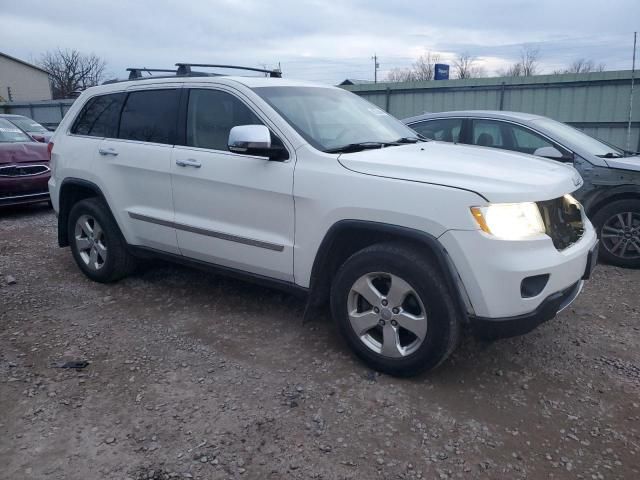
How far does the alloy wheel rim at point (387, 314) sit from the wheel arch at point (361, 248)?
0.75 ft

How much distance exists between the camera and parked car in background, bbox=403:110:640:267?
17.9ft

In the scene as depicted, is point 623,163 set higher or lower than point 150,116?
lower

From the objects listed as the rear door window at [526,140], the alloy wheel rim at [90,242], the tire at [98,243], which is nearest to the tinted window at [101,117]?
the tire at [98,243]

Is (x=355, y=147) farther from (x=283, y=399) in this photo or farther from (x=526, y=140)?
(x=526, y=140)

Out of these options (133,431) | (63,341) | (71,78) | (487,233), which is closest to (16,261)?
(63,341)

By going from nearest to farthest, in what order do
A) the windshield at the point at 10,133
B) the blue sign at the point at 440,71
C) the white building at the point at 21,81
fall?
the windshield at the point at 10,133, the blue sign at the point at 440,71, the white building at the point at 21,81

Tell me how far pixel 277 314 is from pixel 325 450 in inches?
68.6

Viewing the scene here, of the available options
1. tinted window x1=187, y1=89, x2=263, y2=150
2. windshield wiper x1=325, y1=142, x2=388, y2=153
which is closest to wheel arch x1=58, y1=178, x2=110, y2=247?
tinted window x1=187, y1=89, x2=263, y2=150

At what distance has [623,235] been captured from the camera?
552cm

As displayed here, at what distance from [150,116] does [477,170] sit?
109 inches

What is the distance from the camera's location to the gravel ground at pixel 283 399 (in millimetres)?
2605

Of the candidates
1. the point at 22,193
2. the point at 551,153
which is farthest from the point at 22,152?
the point at 551,153

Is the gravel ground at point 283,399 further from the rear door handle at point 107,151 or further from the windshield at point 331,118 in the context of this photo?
the windshield at point 331,118

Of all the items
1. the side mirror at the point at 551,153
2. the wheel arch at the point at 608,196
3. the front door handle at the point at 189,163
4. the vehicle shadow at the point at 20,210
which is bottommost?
the vehicle shadow at the point at 20,210
